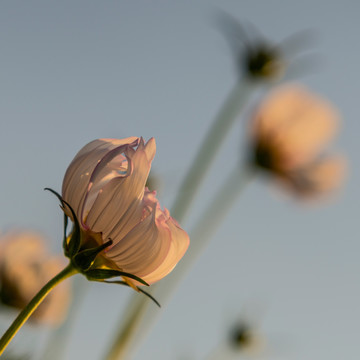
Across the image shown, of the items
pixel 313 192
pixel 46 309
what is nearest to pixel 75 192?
pixel 46 309

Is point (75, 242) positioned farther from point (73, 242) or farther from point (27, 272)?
point (27, 272)

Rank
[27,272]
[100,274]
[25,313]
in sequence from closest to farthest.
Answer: [25,313] < [100,274] < [27,272]

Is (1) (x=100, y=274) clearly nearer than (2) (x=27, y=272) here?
Yes

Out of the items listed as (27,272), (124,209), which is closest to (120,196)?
(124,209)

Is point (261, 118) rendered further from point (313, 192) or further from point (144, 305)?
point (144, 305)

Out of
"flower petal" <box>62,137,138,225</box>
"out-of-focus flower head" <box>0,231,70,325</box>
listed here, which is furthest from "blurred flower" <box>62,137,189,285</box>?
"out-of-focus flower head" <box>0,231,70,325</box>

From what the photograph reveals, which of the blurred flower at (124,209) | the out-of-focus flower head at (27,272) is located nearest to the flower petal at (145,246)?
the blurred flower at (124,209)
